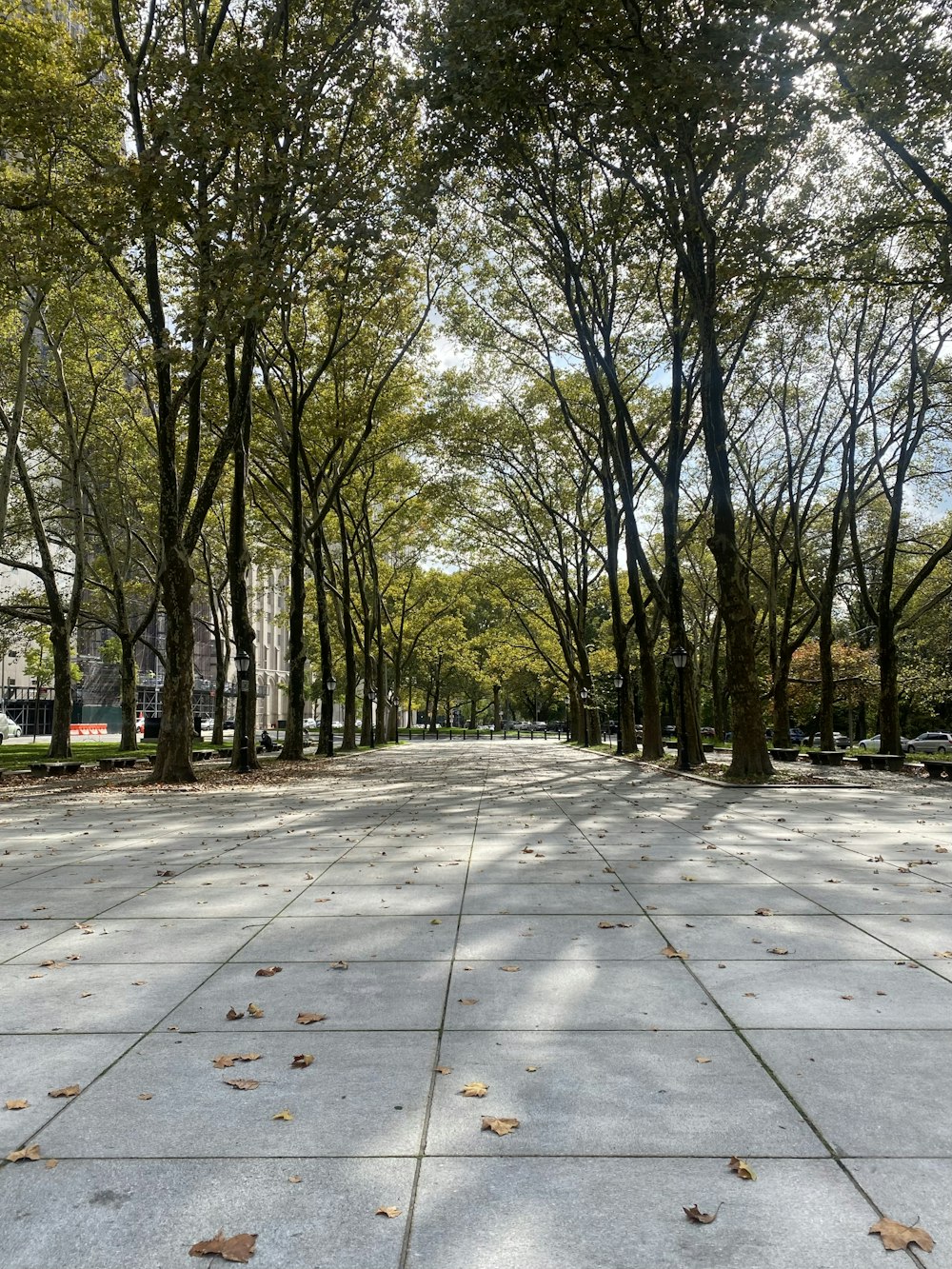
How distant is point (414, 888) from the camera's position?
24.5ft

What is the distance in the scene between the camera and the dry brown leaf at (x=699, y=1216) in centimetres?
264

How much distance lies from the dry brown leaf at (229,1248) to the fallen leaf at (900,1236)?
1782mm

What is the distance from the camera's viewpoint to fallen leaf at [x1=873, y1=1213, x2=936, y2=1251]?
252 cm

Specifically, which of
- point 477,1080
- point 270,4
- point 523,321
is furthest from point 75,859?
point 523,321

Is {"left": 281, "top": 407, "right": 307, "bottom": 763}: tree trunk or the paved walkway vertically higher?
{"left": 281, "top": 407, "right": 307, "bottom": 763}: tree trunk

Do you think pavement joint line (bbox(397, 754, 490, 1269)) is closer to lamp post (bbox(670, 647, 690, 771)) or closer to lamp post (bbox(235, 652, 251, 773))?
lamp post (bbox(670, 647, 690, 771))

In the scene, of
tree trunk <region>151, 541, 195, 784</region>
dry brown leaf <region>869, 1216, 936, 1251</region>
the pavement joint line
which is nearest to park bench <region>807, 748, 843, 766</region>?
tree trunk <region>151, 541, 195, 784</region>

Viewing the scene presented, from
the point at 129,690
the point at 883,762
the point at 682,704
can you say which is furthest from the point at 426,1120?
the point at 129,690

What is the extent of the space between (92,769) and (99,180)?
643 inches

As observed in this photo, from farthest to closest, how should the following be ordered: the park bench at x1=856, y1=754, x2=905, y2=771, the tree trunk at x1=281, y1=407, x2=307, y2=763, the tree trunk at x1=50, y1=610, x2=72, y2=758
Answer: the tree trunk at x1=281, y1=407, x2=307, y2=763 → the tree trunk at x1=50, y1=610, x2=72, y2=758 → the park bench at x1=856, y1=754, x2=905, y2=771

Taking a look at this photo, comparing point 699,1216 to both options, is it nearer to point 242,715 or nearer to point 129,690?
point 242,715

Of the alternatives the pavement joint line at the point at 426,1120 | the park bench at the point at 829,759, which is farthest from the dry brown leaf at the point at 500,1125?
the park bench at the point at 829,759

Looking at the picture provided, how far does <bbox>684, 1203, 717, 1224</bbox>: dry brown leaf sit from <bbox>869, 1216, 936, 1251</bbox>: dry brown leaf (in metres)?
0.45

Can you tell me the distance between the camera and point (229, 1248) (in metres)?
2.50
